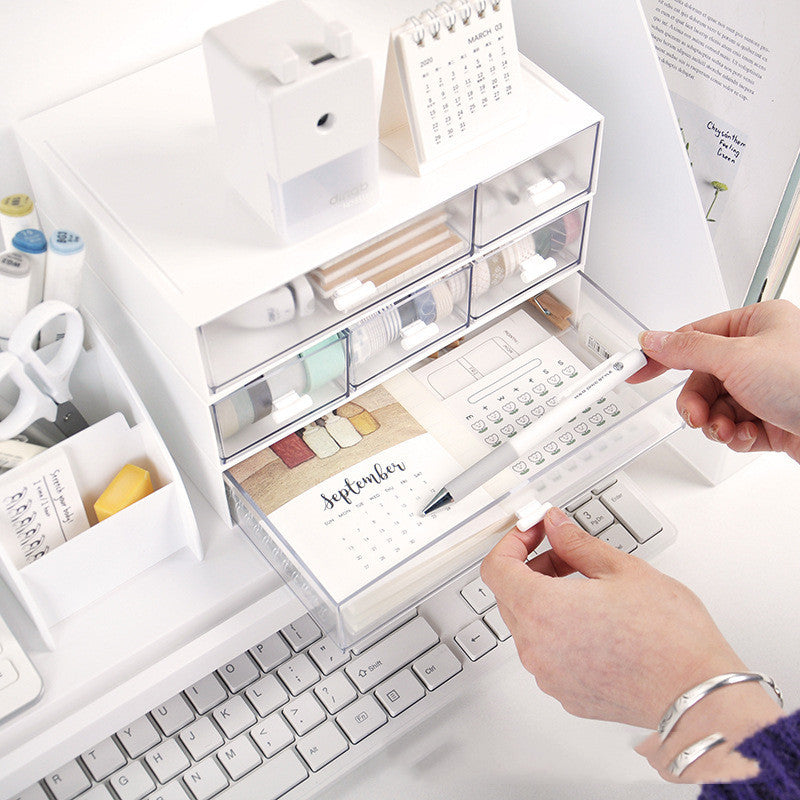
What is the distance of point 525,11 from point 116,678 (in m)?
0.65

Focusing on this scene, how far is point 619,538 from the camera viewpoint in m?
0.95

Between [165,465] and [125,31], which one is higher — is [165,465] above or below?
below

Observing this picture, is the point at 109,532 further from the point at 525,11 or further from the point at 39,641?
the point at 525,11

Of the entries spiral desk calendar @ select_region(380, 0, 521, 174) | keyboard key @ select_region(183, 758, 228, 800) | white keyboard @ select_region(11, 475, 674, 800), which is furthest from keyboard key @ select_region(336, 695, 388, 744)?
spiral desk calendar @ select_region(380, 0, 521, 174)

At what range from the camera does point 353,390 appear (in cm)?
83

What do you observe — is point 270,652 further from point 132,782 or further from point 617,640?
point 617,640

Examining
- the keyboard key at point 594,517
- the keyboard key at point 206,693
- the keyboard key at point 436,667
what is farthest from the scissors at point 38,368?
the keyboard key at point 594,517

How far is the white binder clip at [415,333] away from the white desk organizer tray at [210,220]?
0.05 m

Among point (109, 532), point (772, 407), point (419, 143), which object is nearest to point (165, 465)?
point (109, 532)

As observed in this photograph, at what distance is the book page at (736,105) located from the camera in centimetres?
81

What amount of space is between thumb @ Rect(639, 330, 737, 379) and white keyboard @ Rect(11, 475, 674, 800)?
16cm

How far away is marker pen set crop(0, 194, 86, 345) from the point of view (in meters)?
0.71

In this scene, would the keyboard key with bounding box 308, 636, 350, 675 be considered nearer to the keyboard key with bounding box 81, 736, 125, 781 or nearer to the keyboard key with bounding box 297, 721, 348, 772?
the keyboard key with bounding box 297, 721, 348, 772

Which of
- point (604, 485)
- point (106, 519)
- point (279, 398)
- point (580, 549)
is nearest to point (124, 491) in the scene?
point (106, 519)
